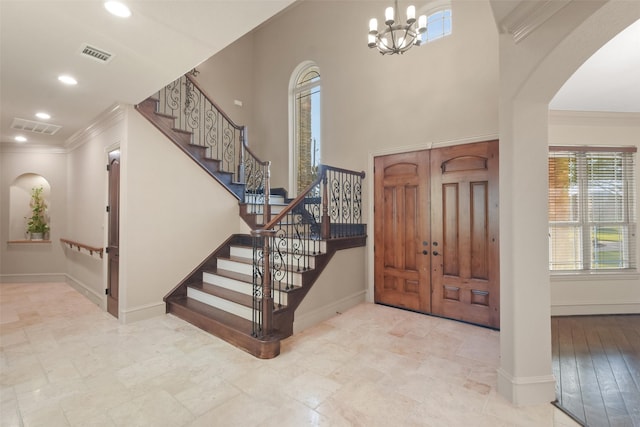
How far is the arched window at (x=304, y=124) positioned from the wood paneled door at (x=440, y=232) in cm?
171

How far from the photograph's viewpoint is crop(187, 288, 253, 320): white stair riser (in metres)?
3.41

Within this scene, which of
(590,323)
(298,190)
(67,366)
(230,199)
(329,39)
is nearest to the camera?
(67,366)

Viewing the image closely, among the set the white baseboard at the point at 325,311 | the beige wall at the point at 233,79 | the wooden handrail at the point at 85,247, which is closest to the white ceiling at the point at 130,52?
the wooden handrail at the point at 85,247

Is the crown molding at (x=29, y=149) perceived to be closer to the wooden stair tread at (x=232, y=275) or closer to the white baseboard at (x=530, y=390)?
the wooden stair tread at (x=232, y=275)

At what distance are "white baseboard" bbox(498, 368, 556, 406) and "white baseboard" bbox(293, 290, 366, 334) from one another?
206cm

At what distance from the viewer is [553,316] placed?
4.12 meters

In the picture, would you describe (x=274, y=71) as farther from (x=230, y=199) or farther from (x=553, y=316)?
Answer: (x=553, y=316)

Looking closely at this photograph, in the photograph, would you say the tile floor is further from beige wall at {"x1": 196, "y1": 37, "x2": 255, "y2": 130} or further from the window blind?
beige wall at {"x1": 196, "y1": 37, "x2": 255, "y2": 130}

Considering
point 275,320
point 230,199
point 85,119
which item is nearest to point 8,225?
point 85,119

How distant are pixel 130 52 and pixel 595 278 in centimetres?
624

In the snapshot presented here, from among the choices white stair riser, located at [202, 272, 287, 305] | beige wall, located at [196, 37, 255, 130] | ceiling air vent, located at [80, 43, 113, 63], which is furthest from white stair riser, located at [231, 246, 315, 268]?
beige wall, located at [196, 37, 255, 130]

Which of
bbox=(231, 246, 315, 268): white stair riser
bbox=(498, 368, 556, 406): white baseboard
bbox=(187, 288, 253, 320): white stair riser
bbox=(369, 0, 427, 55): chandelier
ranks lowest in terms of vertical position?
bbox=(498, 368, 556, 406): white baseboard

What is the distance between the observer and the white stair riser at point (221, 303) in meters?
3.41

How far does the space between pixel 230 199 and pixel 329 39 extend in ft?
11.0
